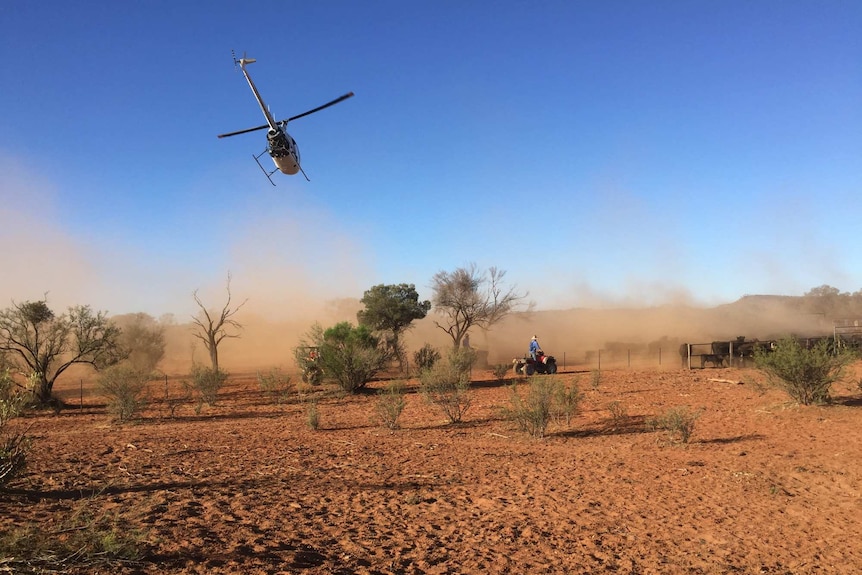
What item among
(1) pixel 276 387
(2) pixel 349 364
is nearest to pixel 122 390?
(1) pixel 276 387

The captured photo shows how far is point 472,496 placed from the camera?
787 centimetres

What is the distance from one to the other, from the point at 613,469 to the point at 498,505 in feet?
9.92

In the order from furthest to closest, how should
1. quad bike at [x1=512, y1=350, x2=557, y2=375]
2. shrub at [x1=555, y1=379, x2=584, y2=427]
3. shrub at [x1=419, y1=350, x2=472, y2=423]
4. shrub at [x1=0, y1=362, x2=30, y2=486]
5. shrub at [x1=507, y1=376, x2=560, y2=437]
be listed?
quad bike at [x1=512, y1=350, x2=557, y2=375], shrub at [x1=419, y1=350, x2=472, y2=423], shrub at [x1=555, y1=379, x2=584, y2=427], shrub at [x1=507, y1=376, x2=560, y2=437], shrub at [x1=0, y1=362, x2=30, y2=486]

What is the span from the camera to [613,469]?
30.8 ft

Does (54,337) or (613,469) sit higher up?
(54,337)

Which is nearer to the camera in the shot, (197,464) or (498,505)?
(498,505)

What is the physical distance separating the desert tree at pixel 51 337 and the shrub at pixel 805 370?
2731 cm

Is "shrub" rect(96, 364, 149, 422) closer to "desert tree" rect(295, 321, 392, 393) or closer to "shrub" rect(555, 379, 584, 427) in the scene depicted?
"desert tree" rect(295, 321, 392, 393)

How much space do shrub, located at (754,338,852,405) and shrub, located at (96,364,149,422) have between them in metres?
20.2

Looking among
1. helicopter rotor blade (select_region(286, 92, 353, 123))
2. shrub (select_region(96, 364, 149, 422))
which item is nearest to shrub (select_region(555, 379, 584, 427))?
helicopter rotor blade (select_region(286, 92, 353, 123))

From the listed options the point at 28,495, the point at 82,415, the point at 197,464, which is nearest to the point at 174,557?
the point at 28,495

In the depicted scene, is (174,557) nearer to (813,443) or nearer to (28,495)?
→ (28,495)

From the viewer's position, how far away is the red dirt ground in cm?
554

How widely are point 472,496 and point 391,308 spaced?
34457 millimetres
